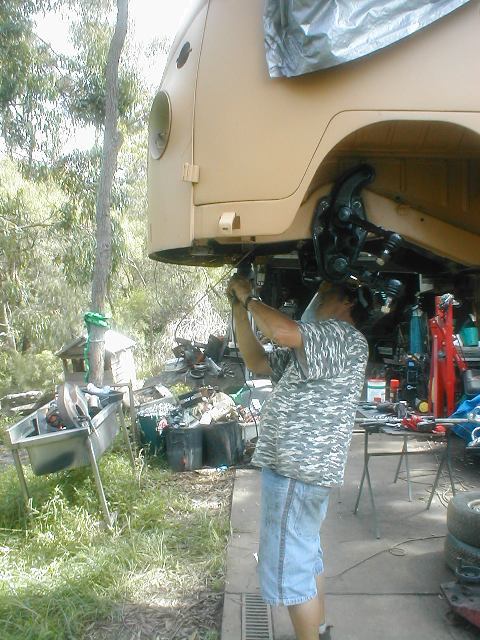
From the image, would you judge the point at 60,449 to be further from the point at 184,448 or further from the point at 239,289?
the point at 239,289

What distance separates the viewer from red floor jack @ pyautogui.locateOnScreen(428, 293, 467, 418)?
6.40 metres

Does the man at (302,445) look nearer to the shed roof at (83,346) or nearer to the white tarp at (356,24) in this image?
the white tarp at (356,24)

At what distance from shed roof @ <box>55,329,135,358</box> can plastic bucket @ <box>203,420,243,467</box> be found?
343 cm

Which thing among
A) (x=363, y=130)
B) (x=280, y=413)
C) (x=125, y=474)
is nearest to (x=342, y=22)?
(x=363, y=130)

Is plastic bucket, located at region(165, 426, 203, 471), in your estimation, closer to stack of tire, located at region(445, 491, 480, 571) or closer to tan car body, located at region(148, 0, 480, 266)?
stack of tire, located at region(445, 491, 480, 571)

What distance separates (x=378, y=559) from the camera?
4074 millimetres

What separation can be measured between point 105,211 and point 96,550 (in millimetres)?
4977

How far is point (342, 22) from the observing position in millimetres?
1930

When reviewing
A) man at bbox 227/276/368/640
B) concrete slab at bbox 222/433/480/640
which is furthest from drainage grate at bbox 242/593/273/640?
man at bbox 227/276/368/640

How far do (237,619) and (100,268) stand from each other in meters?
5.53

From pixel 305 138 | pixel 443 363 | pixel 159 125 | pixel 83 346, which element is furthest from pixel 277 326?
pixel 83 346

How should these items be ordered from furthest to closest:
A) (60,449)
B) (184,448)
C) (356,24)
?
(184,448)
(60,449)
(356,24)

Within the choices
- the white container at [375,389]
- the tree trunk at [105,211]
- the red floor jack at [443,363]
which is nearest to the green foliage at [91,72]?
the tree trunk at [105,211]

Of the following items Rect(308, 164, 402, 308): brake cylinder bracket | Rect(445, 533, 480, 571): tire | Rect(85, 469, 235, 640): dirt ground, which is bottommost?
Rect(85, 469, 235, 640): dirt ground
